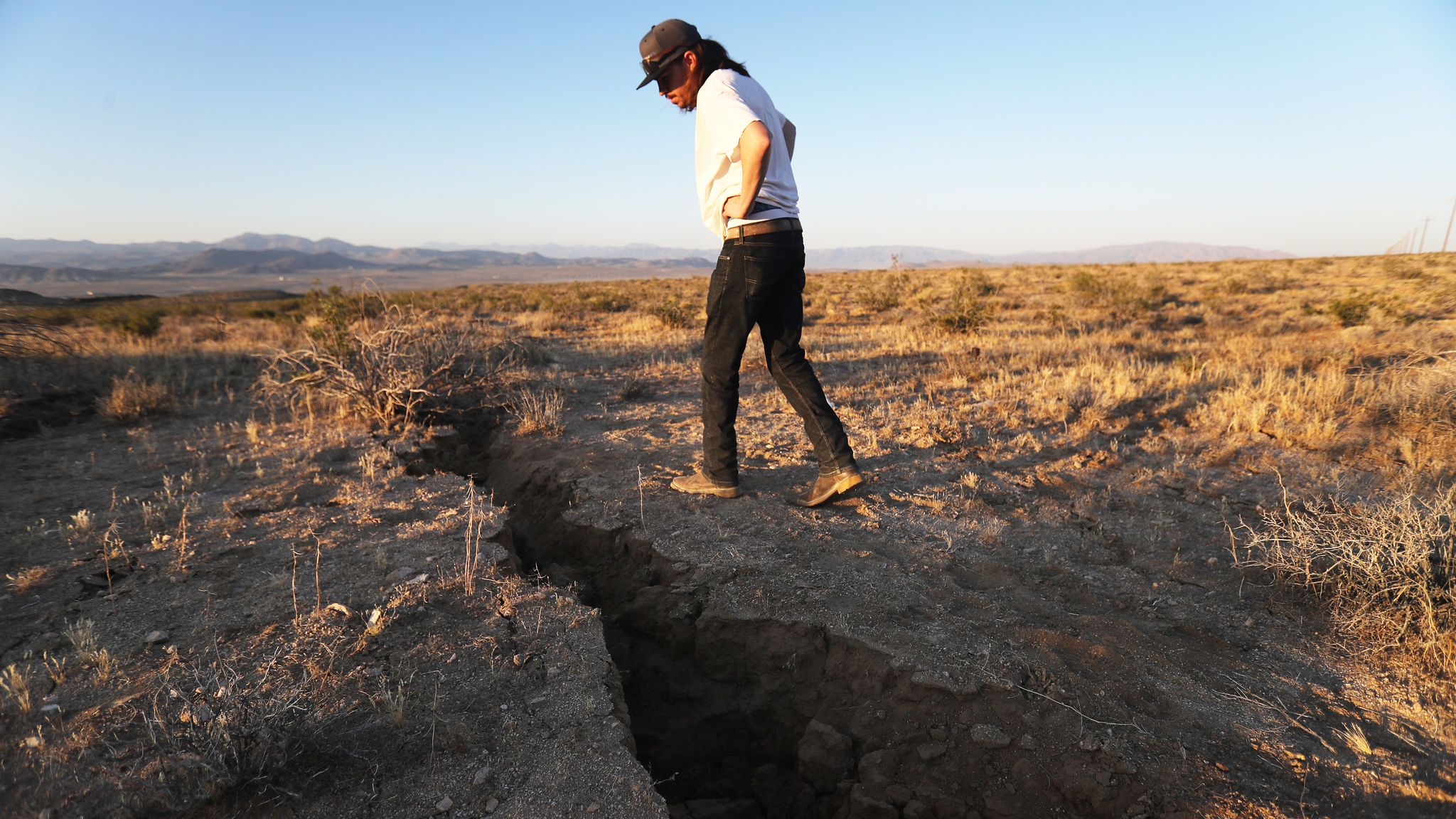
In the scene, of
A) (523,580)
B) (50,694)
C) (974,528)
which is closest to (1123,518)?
(974,528)

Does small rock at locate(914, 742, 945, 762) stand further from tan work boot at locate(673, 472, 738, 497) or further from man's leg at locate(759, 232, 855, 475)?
tan work boot at locate(673, 472, 738, 497)

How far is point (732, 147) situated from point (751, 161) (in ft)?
0.40

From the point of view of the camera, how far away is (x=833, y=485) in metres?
3.37

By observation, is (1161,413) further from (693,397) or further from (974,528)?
(693,397)

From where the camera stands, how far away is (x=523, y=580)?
2680mm

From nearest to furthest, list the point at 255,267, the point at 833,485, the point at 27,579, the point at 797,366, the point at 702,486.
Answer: the point at 27,579, the point at 797,366, the point at 833,485, the point at 702,486, the point at 255,267

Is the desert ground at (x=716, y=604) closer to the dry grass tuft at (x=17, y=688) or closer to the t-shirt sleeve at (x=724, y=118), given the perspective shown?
the dry grass tuft at (x=17, y=688)

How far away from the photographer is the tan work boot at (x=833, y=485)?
3.34m

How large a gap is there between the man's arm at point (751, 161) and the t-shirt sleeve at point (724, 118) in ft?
0.10

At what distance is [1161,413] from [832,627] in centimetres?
405

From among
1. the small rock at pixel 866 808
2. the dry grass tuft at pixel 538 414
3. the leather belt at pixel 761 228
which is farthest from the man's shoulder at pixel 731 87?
the dry grass tuft at pixel 538 414

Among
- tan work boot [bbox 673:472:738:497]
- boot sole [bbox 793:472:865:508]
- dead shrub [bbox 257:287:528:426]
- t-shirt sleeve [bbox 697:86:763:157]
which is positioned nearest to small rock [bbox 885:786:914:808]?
boot sole [bbox 793:472:865:508]

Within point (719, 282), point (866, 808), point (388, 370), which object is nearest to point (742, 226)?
point (719, 282)

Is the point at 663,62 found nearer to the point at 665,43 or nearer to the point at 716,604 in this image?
the point at 665,43
